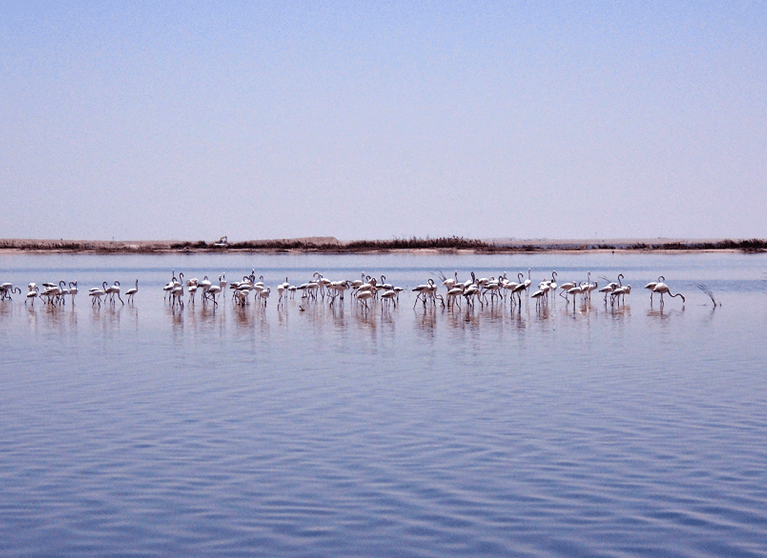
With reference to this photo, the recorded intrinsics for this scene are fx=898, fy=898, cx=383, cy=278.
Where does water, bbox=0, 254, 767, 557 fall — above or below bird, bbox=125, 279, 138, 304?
below

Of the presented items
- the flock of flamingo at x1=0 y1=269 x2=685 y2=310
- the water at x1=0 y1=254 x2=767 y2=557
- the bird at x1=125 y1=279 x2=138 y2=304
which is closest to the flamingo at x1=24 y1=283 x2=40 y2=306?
the flock of flamingo at x1=0 y1=269 x2=685 y2=310

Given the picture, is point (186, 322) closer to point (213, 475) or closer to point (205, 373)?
point (205, 373)

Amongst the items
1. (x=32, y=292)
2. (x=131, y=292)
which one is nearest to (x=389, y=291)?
(x=131, y=292)

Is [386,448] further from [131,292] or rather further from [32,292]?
[32,292]

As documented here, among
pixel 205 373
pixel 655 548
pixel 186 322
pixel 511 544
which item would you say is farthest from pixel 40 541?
pixel 186 322

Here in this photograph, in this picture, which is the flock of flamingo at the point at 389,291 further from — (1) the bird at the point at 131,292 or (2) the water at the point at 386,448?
(2) the water at the point at 386,448

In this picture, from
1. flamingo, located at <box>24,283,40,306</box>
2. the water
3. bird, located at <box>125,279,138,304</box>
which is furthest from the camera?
flamingo, located at <box>24,283,40,306</box>

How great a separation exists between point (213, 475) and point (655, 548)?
4149 millimetres

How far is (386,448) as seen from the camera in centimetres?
961

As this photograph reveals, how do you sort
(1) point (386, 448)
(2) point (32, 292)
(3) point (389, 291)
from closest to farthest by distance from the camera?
(1) point (386, 448) → (3) point (389, 291) → (2) point (32, 292)

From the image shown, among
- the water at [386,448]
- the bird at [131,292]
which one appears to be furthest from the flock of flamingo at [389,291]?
the water at [386,448]

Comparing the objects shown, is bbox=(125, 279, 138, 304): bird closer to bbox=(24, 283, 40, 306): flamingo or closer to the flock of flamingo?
the flock of flamingo

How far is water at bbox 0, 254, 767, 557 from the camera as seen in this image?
7.02 meters

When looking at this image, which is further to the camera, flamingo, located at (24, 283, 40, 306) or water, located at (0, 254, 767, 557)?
flamingo, located at (24, 283, 40, 306)
